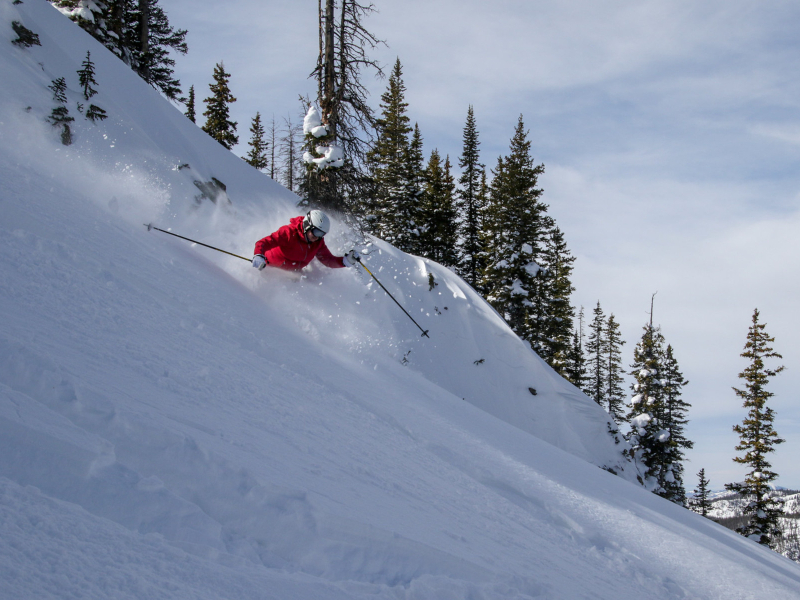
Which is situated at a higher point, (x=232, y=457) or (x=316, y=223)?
(x=316, y=223)

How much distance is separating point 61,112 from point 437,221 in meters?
23.3

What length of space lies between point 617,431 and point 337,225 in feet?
30.9

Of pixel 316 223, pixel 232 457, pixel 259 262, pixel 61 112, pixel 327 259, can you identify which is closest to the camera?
pixel 232 457

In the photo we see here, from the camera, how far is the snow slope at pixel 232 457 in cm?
179

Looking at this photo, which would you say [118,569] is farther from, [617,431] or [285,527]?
[617,431]

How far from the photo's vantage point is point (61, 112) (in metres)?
9.25

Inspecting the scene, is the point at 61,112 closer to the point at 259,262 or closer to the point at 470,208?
the point at 259,262

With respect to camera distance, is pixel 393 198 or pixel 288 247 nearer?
pixel 288 247

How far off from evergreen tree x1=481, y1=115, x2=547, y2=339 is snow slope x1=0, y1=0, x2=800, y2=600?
649 inches

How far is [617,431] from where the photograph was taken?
13.3 m

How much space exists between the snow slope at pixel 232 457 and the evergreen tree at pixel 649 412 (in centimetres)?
1976

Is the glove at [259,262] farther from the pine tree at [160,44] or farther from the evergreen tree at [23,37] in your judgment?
the pine tree at [160,44]

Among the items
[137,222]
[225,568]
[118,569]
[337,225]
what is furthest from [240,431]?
[337,225]

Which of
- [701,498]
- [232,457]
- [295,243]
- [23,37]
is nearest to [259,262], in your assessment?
[295,243]
